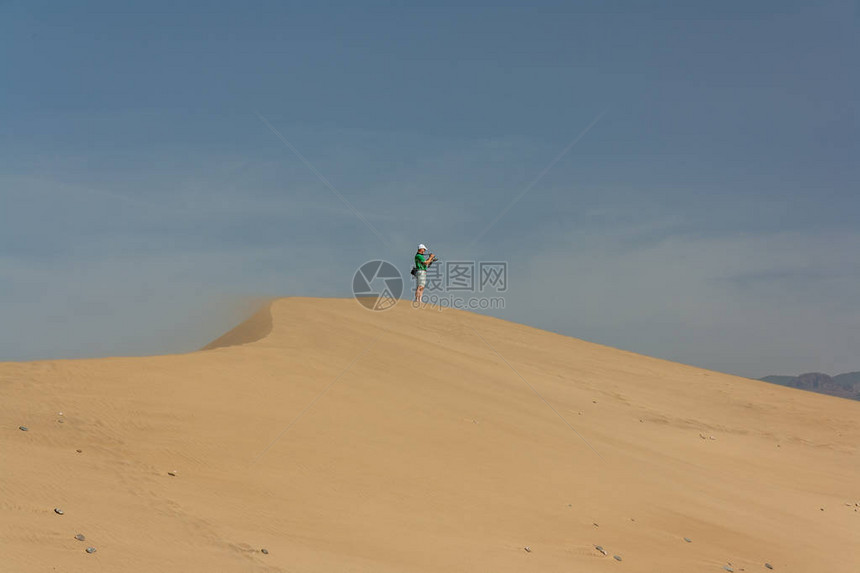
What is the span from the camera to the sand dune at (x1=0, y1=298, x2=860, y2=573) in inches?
194

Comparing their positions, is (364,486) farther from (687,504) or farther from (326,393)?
(687,504)

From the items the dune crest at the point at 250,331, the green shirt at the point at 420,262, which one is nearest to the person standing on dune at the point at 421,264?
the green shirt at the point at 420,262

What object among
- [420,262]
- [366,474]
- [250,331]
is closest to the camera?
[366,474]

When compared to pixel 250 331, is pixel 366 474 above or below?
below

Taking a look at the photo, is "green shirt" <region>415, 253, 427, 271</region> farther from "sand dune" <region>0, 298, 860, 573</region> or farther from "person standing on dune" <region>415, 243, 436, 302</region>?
"sand dune" <region>0, 298, 860, 573</region>

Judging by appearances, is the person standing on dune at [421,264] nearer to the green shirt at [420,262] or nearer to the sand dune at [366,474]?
the green shirt at [420,262]

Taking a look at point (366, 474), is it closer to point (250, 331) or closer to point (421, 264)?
point (250, 331)

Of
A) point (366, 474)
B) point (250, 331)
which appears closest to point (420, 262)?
point (250, 331)

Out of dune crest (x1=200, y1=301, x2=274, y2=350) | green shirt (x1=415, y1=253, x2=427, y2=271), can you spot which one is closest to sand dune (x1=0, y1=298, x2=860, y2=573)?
dune crest (x1=200, y1=301, x2=274, y2=350)

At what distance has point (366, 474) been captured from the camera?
681 cm

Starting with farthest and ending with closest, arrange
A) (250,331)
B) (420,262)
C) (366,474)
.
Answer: (420,262)
(250,331)
(366,474)

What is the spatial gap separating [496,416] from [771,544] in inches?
151

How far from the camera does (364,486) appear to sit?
6543mm

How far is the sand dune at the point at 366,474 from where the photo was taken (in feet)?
16.1
